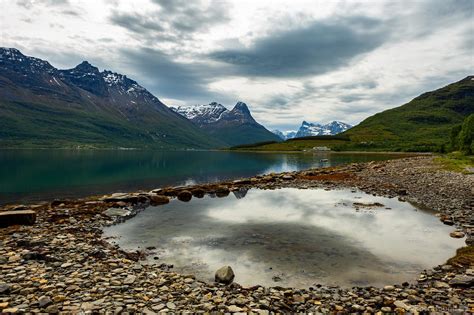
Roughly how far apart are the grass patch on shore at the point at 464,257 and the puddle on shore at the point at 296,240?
52 cm

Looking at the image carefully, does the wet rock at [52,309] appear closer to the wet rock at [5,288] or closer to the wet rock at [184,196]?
the wet rock at [5,288]

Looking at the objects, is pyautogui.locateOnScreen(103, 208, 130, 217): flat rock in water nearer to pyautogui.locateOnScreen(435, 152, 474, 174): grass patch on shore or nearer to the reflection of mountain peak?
the reflection of mountain peak

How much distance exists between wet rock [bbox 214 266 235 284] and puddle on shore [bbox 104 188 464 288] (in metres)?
0.51

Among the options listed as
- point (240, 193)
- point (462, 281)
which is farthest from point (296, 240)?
point (240, 193)

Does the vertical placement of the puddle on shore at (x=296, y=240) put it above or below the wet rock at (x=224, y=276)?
below

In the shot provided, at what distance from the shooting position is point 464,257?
17328 millimetres

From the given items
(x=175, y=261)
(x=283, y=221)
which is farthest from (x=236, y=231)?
(x=175, y=261)

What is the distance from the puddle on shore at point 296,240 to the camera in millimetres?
16094

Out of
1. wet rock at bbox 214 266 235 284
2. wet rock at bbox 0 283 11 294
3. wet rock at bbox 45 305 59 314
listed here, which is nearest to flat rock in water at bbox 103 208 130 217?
wet rock at bbox 214 266 235 284

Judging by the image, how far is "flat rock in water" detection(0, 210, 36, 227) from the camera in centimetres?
2250

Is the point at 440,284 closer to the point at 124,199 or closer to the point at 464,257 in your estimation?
the point at 464,257

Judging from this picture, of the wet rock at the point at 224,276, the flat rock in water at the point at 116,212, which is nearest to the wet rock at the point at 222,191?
the flat rock in water at the point at 116,212

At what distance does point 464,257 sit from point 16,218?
3008cm

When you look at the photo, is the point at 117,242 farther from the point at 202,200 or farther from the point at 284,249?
the point at 202,200
